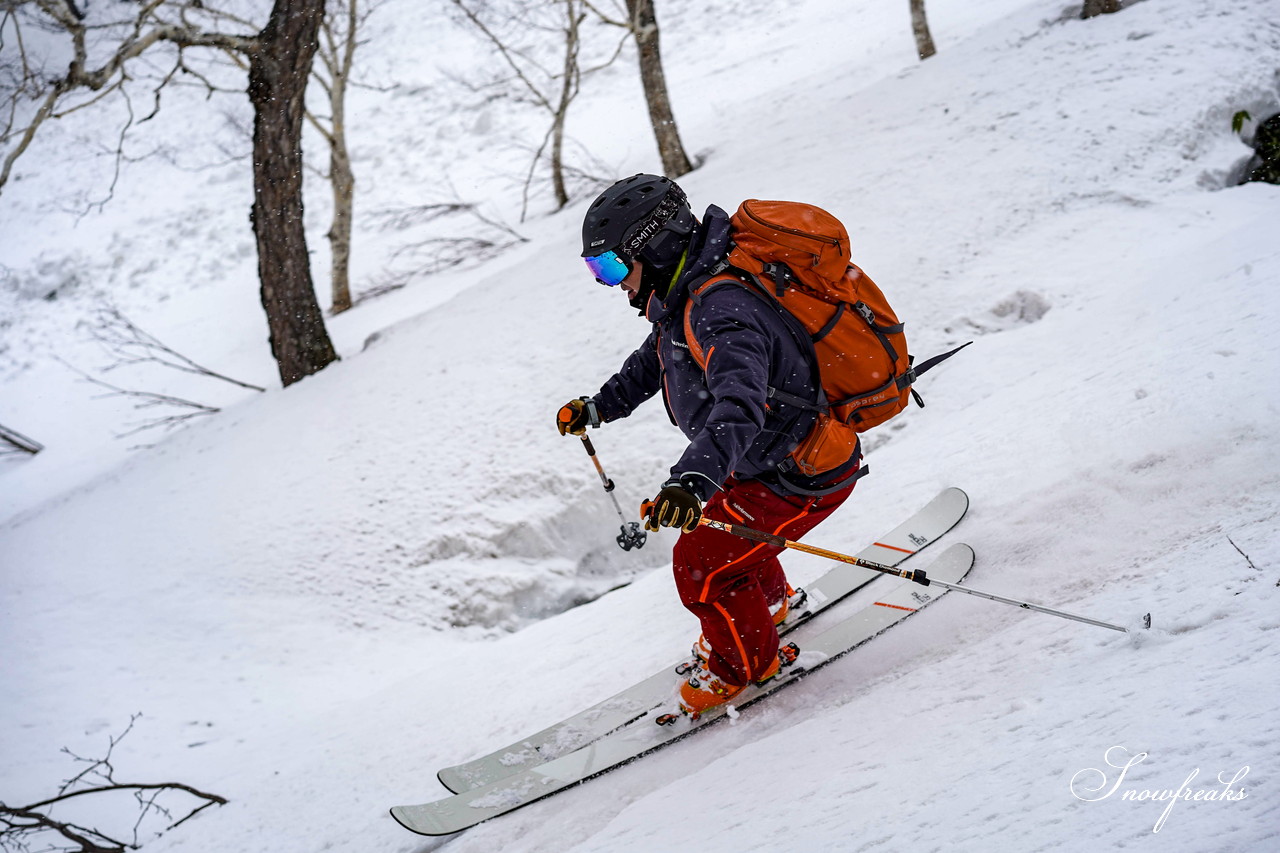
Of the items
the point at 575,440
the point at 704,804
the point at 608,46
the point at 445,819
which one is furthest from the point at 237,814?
the point at 608,46

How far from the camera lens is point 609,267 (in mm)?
2945

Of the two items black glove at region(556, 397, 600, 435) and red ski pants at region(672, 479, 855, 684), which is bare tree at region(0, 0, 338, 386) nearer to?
black glove at region(556, 397, 600, 435)

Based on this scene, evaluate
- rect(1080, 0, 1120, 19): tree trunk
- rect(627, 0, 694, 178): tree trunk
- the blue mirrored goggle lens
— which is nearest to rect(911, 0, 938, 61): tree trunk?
rect(1080, 0, 1120, 19): tree trunk

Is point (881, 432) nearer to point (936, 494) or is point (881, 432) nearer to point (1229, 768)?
point (936, 494)

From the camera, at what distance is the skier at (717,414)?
250 centimetres

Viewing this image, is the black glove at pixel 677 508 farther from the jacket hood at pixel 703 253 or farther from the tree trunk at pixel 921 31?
the tree trunk at pixel 921 31

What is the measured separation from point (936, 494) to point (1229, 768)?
2.77m

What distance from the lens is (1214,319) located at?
4508mm

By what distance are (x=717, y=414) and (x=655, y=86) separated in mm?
9381

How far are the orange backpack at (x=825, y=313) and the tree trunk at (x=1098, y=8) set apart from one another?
1002 centimetres

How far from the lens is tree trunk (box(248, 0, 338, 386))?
794 cm

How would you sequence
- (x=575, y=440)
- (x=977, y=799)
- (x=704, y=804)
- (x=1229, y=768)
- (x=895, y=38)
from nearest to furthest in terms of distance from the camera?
1. (x=1229, y=768)
2. (x=977, y=799)
3. (x=704, y=804)
4. (x=575, y=440)
5. (x=895, y=38)

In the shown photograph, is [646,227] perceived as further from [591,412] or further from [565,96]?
[565,96]

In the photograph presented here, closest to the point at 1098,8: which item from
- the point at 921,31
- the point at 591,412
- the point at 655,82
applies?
the point at 921,31
